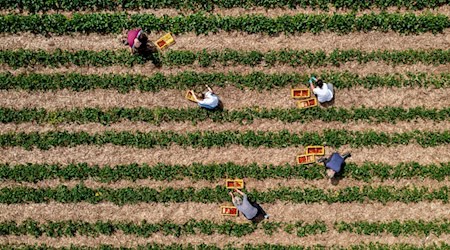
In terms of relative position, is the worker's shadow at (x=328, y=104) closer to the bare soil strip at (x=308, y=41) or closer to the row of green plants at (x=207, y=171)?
the bare soil strip at (x=308, y=41)

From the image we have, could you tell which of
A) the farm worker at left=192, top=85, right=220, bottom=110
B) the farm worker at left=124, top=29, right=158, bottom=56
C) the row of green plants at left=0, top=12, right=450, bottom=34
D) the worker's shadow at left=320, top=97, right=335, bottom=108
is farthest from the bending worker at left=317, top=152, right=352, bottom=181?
the farm worker at left=124, top=29, right=158, bottom=56

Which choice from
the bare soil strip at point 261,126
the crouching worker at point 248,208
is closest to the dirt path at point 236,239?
the crouching worker at point 248,208

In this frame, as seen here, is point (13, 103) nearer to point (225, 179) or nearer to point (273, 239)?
point (225, 179)

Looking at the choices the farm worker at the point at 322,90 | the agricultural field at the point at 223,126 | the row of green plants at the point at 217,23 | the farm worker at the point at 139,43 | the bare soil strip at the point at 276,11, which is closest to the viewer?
the farm worker at the point at 139,43

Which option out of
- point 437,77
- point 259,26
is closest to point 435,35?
point 437,77

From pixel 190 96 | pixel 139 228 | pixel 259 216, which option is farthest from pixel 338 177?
pixel 139 228

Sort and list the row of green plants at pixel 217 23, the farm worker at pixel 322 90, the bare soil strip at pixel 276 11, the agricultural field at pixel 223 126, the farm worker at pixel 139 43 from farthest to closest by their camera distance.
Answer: the bare soil strip at pixel 276 11, the agricultural field at pixel 223 126, the row of green plants at pixel 217 23, the farm worker at pixel 322 90, the farm worker at pixel 139 43
